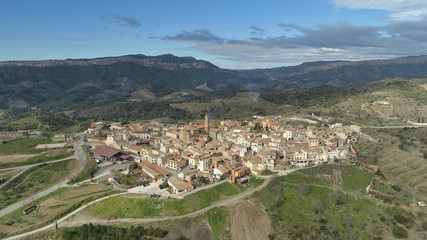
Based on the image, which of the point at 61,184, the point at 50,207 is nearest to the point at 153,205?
the point at 50,207

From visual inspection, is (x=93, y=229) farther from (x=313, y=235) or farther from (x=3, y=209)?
(x=313, y=235)

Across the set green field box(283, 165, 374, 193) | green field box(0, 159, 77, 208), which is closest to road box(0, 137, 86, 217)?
green field box(0, 159, 77, 208)

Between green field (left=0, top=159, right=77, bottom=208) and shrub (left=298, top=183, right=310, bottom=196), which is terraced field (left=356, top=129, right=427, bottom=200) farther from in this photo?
green field (left=0, top=159, right=77, bottom=208)

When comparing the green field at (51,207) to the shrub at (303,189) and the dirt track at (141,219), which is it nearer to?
the dirt track at (141,219)

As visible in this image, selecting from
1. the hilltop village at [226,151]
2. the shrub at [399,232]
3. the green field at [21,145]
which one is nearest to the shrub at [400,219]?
the shrub at [399,232]

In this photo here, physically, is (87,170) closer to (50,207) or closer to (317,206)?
(50,207)
